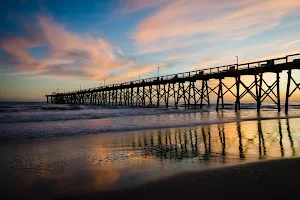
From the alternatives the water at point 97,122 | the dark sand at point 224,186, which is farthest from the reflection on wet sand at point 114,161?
the water at point 97,122

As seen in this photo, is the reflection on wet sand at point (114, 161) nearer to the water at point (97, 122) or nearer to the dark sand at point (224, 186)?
the dark sand at point (224, 186)

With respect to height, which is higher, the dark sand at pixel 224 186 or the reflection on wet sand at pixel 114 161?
the dark sand at pixel 224 186

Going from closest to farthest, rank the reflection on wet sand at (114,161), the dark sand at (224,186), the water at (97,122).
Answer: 1. the dark sand at (224,186)
2. the reflection on wet sand at (114,161)
3. the water at (97,122)

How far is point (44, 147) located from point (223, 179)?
557 centimetres

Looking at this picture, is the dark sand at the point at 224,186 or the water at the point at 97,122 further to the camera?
the water at the point at 97,122

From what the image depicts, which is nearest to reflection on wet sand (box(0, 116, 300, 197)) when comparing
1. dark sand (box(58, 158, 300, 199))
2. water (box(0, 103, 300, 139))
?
dark sand (box(58, 158, 300, 199))

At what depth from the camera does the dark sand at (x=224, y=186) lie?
2906 mm

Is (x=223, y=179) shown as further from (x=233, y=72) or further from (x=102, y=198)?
(x=233, y=72)

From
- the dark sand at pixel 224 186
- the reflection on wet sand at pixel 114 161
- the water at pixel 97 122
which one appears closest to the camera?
the dark sand at pixel 224 186

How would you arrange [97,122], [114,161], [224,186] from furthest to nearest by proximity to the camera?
[97,122] < [114,161] < [224,186]

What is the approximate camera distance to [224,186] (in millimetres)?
3203

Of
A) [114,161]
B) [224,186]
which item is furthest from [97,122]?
[224,186]

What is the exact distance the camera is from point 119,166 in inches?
177

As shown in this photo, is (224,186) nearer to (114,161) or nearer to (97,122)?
(114,161)
